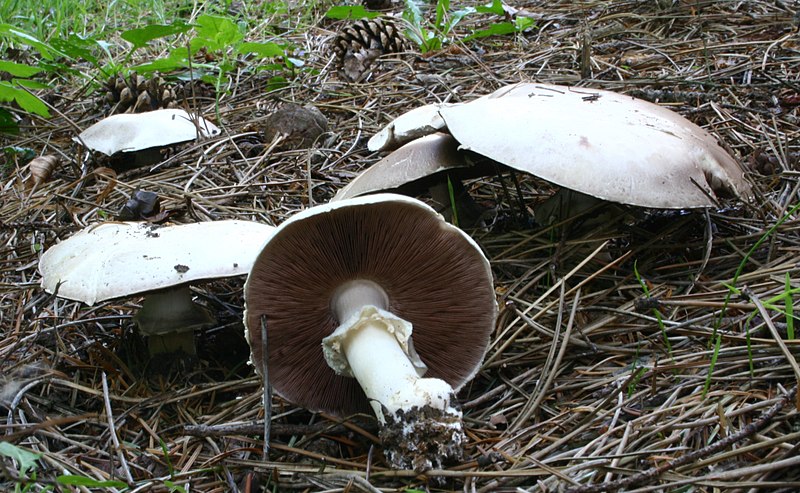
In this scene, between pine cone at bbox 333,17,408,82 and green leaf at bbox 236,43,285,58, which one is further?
pine cone at bbox 333,17,408,82

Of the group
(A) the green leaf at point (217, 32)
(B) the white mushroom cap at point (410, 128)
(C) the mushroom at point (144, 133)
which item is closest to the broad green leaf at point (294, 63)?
(A) the green leaf at point (217, 32)

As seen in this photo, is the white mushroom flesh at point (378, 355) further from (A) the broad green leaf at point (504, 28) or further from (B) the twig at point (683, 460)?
(A) the broad green leaf at point (504, 28)

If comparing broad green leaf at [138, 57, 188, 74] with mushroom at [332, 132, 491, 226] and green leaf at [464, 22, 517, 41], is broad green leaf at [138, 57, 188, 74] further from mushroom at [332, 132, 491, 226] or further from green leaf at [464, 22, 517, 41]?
mushroom at [332, 132, 491, 226]

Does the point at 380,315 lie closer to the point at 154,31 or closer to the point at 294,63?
the point at 154,31

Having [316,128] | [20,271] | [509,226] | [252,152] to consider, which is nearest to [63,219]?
[20,271]

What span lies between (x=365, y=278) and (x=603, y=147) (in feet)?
2.76

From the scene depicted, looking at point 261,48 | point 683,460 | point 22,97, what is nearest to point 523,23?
point 261,48

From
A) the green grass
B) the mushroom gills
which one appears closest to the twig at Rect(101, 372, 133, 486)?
the mushroom gills

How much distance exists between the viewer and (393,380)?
5.13ft

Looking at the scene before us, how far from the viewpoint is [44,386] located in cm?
201

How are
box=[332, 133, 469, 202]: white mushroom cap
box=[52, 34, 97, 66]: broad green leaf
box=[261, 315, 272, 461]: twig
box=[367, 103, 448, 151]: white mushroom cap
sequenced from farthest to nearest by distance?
box=[52, 34, 97, 66]: broad green leaf, box=[367, 103, 448, 151]: white mushroom cap, box=[332, 133, 469, 202]: white mushroom cap, box=[261, 315, 272, 461]: twig

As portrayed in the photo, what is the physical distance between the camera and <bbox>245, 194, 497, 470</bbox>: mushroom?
151 centimetres

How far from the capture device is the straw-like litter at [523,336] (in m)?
1.48

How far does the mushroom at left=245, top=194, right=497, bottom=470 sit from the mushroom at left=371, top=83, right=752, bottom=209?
1.56 feet
